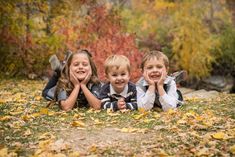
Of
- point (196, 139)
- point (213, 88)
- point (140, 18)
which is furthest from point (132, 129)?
point (140, 18)

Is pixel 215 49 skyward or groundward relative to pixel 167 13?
groundward

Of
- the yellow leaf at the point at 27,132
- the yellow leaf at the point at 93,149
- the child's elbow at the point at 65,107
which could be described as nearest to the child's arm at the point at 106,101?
the child's elbow at the point at 65,107

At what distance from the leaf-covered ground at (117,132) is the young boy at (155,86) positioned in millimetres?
168

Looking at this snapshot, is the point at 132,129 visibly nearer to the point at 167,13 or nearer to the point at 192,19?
the point at 192,19

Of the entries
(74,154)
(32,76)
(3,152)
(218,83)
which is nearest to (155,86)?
(74,154)

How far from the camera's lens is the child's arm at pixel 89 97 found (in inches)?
237

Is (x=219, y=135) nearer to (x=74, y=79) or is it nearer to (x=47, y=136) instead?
(x=47, y=136)

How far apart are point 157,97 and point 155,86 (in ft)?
0.52

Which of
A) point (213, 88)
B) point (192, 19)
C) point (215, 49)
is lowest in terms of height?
point (213, 88)

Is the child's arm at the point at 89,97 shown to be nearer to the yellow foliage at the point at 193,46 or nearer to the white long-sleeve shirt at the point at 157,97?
the white long-sleeve shirt at the point at 157,97

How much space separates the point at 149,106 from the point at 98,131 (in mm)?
1370

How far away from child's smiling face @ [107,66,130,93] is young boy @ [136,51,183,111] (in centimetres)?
22

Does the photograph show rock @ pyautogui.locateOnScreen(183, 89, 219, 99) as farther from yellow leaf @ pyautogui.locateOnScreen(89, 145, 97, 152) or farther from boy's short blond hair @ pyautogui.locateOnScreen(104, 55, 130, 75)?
yellow leaf @ pyautogui.locateOnScreen(89, 145, 97, 152)

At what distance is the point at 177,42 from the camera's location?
1575 cm
